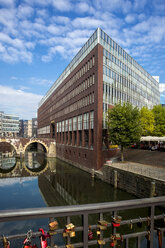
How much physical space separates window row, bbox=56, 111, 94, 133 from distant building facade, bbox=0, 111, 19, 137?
292ft

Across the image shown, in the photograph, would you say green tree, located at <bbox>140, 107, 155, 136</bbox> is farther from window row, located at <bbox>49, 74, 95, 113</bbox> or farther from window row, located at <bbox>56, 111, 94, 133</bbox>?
window row, located at <bbox>49, 74, 95, 113</bbox>

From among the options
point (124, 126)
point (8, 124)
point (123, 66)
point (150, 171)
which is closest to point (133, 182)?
point (150, 171)

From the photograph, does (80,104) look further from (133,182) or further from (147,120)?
(133,182)

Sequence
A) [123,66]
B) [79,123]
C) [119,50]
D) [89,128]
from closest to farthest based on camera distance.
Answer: [89,128]
[119,50]
[79,123]
[123,66]

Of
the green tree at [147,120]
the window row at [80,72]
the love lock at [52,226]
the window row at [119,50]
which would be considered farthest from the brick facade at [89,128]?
the love lock at [52,226]

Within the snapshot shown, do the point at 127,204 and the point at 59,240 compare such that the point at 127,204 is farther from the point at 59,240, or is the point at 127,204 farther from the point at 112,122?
the point at 112,122

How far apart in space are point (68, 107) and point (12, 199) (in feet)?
112

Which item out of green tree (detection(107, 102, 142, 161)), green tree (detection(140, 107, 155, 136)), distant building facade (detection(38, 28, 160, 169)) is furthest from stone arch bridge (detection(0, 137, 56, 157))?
green tree (detection(107, 102, 142, 161))

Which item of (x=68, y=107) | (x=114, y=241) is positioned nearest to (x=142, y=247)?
(x=114, y=241)

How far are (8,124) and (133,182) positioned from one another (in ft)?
451

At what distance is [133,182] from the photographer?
22.7 metres

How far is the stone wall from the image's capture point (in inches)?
746

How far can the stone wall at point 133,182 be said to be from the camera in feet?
62.1

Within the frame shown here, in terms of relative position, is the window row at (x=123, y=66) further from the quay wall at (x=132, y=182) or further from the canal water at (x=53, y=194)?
the canal water at (x=53, y=194)
